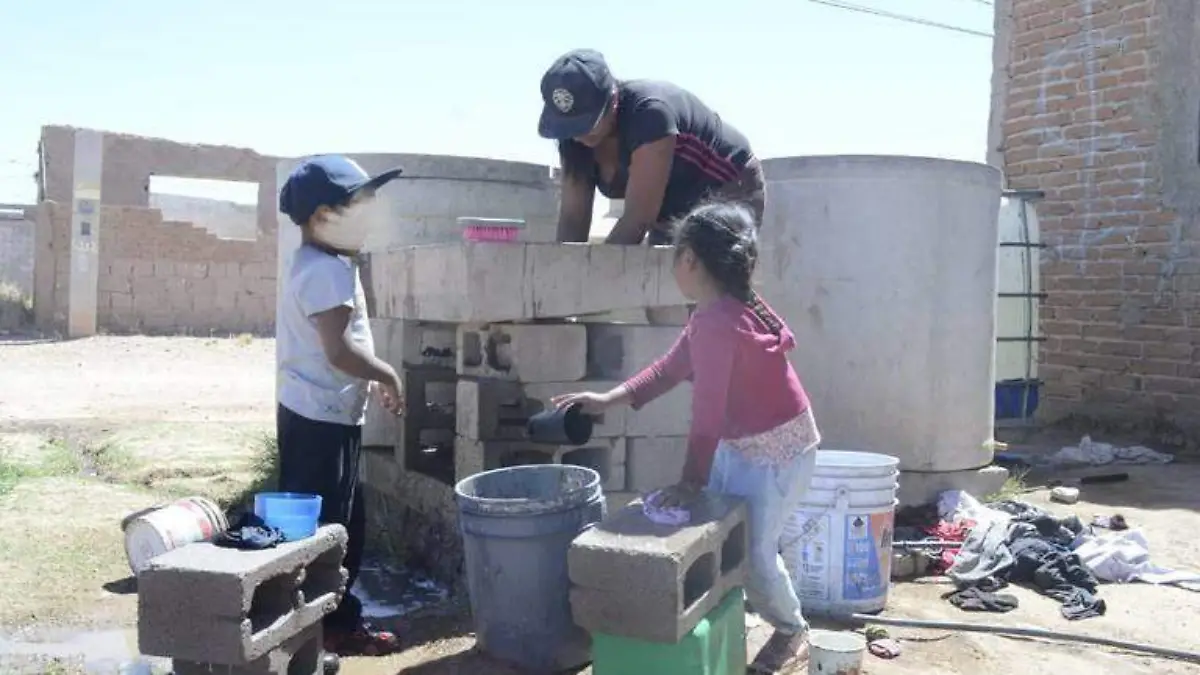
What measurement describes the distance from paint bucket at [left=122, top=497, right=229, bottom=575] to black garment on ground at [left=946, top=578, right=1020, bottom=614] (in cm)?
281

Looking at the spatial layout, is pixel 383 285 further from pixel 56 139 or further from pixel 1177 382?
pixel 56 139

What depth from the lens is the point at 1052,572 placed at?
4.26 m

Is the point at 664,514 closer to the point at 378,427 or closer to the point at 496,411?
the point at 496,411

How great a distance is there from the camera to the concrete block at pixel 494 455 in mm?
3916

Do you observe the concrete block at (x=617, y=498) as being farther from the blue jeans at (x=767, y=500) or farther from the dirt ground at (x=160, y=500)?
the blue jeans at (x=767, y=500)

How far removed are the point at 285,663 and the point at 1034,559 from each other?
3.03 m

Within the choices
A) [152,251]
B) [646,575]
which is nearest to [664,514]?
[646,575]

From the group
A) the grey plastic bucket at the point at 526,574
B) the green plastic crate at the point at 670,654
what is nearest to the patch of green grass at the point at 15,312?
the grey plastic bucket at the point at 526,574

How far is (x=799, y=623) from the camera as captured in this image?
11.0 feet

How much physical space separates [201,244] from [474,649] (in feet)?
53.7

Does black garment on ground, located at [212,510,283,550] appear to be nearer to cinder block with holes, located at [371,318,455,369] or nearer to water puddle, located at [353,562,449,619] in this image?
water puddle, located at [353,562,449,619]

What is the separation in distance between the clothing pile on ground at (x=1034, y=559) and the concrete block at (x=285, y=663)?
7.84 ft

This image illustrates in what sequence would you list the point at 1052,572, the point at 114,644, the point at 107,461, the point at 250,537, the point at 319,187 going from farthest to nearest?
1. the point at 107,461
2. the point at 1052,572
3. the point at 114,644
4. the point at 319,187
5. the point at 250,537

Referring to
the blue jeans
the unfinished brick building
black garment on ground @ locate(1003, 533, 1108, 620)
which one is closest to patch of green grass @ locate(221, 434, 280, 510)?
the blue jeans
